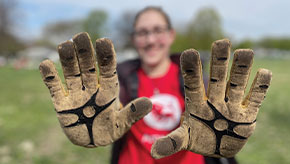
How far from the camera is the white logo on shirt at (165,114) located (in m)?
2.00

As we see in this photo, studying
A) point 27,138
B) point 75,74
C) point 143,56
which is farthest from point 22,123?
point 75,74

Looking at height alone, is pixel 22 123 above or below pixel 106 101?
below

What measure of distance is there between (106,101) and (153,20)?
104 centimetres

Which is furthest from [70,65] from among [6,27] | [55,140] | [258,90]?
[6,27]

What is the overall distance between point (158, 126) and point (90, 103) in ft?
2.45

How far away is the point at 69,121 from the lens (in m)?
1.44

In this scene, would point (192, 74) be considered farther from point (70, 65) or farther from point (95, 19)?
point (95, 19)

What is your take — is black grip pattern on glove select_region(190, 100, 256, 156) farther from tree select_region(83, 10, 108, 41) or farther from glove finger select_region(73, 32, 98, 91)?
tree select_region(83, 10, 108, 41)

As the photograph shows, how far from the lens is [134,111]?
4.64ft

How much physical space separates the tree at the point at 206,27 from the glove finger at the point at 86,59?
34297 millimetres

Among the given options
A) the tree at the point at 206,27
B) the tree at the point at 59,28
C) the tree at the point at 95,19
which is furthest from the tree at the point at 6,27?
the tree at the point at 206,27

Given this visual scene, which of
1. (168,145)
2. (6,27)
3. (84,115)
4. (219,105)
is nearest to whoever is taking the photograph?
(168,145)

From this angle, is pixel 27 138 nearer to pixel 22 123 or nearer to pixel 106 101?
pixel 22 123

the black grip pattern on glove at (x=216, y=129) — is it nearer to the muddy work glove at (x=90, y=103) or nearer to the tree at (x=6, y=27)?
the muddy work glove at (x=90, y=103)
